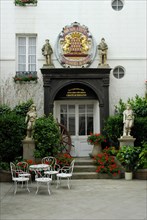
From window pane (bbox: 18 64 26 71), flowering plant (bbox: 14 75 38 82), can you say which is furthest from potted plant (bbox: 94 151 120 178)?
window pane (bbox: 18 64 26 71)

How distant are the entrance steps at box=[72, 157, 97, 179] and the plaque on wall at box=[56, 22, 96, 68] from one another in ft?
14.3

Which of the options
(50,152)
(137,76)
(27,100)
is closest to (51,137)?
(50,152)

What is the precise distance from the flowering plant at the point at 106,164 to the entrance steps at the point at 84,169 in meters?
0.27

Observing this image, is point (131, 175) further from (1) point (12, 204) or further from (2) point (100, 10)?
(2) point (100, 10)

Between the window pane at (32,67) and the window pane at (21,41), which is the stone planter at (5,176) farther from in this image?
the window pane at (21,41)

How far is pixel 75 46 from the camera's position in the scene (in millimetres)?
15109

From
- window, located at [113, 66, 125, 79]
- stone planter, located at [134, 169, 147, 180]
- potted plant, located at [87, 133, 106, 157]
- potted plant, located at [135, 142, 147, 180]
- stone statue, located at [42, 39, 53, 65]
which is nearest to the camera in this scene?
potted plant, located at [135, 142, 147, 180]

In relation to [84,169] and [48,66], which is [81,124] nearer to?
[48,66]

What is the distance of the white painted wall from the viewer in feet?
49.5

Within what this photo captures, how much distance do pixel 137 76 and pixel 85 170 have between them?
516 cm

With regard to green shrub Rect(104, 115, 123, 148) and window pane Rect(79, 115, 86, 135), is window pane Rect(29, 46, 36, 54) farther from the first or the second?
green shrub Rect(104, 115, 123, 148)

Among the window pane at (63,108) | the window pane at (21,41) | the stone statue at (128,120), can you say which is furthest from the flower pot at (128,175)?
the window pane at (21,41)

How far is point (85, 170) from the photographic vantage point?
41.4 ft

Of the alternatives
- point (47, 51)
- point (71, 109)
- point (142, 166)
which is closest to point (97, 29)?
point (47, 51)
